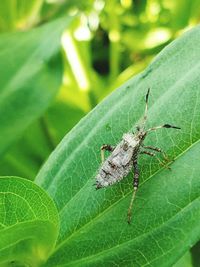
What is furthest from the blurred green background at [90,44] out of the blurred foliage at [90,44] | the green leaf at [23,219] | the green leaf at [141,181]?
the green leaf at [23,219]

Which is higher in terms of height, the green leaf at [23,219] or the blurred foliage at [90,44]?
the green leaf at [23,219]

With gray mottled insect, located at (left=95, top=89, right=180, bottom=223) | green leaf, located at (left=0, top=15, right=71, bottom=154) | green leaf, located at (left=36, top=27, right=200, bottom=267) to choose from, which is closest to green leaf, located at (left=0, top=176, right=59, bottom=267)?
green leaf, located at (left=36, top=27, right=200, bottom=267)

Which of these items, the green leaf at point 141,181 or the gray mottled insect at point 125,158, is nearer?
the green leaf at point 141,181

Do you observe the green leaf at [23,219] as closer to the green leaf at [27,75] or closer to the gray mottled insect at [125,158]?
the gray mottled insect at [125,158]

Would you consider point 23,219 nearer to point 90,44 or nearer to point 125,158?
point 125,158

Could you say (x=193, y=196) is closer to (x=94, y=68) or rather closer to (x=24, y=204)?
(x=24, y=204)

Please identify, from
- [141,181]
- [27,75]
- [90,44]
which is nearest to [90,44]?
[90,44]

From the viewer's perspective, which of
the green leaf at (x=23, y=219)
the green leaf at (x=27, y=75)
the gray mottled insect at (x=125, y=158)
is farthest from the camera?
the green leaf at (x=27, y=75)
